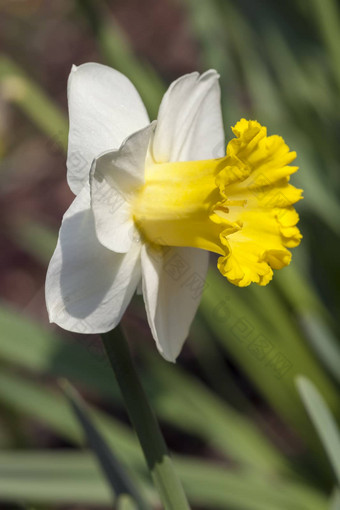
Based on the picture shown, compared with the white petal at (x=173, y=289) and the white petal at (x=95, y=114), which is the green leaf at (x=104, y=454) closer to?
the white petal at (x=173, y=289)

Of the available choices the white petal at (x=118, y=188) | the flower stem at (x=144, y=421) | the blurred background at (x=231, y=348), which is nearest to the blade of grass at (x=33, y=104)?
the blurred background at (x=231, y=348)

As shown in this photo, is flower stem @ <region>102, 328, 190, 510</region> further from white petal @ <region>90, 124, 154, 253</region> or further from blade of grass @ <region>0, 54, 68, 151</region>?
blade of grass @ <region>0, 54, 68, 151</region>

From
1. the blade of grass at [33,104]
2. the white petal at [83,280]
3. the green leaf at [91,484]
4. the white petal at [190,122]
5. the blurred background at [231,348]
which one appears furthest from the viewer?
the blade of grass at [33,104]

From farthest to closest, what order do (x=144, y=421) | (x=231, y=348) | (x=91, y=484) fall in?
(x=231, y=348), (x=91, y=484), (x=144, y=421)

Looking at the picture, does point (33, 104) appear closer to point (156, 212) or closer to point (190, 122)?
point (190, 122)

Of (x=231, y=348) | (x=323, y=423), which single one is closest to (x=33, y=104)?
(x=231, y=348)

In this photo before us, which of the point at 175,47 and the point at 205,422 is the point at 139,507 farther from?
the point at 175,47

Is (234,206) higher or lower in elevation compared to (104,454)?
higher
